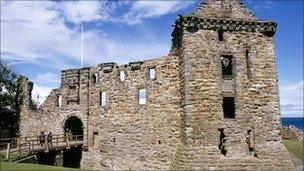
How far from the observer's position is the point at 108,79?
25578 mm

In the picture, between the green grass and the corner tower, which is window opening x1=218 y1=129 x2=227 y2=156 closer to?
the corner tower

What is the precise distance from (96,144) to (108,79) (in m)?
4.51

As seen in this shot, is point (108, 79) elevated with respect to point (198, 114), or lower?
elevated

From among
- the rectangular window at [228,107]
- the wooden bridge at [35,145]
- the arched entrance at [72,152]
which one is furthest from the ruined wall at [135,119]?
the rectangular window at [228,107]

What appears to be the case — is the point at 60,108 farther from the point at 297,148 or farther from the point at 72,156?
the point at 297,148

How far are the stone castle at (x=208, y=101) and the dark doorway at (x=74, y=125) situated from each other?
19.3ft

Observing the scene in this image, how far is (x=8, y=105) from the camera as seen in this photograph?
30641 millimetres

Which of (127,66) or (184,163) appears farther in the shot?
(127,66)

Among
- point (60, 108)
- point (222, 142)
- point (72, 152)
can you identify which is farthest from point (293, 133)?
point (60, 108)

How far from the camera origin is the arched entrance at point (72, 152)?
27.5 m

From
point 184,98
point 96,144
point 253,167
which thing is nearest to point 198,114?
point 184,98

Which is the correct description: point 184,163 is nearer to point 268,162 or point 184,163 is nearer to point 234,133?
point 234,133

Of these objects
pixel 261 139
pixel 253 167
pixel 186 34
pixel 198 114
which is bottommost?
pixel 253 167

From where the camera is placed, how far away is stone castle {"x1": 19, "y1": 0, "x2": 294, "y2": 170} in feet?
64.1
